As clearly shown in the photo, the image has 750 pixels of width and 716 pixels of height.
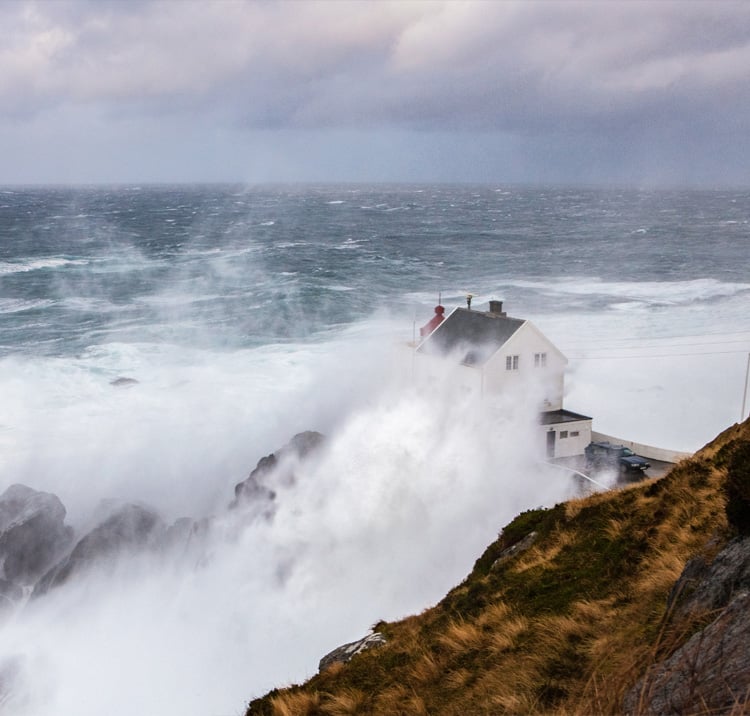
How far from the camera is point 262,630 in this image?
2250cm

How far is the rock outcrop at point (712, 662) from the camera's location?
504 centimetres

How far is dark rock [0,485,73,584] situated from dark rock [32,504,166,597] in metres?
0.91

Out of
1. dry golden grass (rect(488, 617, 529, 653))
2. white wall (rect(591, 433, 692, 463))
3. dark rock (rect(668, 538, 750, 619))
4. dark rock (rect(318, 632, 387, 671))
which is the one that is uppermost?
dark rock (rect(668, 538, 750, 619))

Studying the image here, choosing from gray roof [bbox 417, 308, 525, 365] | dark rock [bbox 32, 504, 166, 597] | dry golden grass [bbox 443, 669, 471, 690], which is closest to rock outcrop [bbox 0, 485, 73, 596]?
dark rock [bbox 32, 504, 166, 597]

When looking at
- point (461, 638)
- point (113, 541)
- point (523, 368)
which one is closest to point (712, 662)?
point (461, 638)

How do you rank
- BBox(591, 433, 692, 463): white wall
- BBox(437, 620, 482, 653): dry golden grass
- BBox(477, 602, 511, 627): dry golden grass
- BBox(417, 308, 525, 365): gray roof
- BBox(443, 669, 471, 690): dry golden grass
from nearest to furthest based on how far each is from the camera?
BBox(443, 669, 471, 690): dry golden grass < BBox(437, 620, 482, 653): dry golden grass < BBox(477, 602, 511, 627): dry golden grass < BBox(591, 433, 692, 463): white wall < BBox(417, 308, 525, 365): gray roof

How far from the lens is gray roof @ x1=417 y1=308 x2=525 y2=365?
30672 mm

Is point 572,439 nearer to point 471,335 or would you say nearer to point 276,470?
point 471,335

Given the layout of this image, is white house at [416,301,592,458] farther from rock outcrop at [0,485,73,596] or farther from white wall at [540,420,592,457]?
rock outcrop at [0,485,73,596]

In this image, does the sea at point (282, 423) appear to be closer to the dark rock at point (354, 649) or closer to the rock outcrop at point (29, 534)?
the rock outcrop at point (29, 534)

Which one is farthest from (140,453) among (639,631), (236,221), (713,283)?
(236,221)

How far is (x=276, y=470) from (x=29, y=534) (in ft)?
28.5

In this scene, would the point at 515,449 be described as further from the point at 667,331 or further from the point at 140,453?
the point at 667,331

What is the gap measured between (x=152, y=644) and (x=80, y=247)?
306 ft
